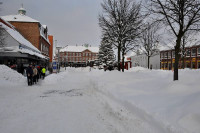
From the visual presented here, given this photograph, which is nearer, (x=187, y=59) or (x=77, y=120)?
(x=77, y=120)

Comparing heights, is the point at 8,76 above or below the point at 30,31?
below

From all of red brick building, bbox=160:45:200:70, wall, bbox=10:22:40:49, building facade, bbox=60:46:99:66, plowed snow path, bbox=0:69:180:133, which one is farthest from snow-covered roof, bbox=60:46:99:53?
plowed snow path, bbox=0:69:180:133

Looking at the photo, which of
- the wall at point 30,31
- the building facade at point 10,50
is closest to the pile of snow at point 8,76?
the building facade at point 10,50

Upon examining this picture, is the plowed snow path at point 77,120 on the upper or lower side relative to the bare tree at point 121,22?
lower

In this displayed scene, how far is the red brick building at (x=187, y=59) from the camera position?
123ft

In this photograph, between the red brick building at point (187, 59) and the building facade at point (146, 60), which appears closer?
the red brick building at point (187, 59)

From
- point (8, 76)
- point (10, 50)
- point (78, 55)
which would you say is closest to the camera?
point (8, 76)

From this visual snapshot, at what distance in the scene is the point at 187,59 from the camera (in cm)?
4062

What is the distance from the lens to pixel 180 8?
7805mm

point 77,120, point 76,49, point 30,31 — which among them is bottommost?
point 77,120

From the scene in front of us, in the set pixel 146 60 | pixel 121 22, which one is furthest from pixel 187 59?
pixel 121 22

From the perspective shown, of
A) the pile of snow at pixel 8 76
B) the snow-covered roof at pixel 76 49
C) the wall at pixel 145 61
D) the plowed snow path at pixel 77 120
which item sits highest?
the snow-covered roof at pixel 76 49

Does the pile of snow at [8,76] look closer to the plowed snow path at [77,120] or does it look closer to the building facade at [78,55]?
the plowed snow path at [77,120]

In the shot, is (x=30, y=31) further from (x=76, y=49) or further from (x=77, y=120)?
(x=76, y=49)
